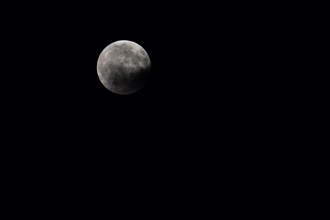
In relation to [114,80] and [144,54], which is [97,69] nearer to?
[114,80]

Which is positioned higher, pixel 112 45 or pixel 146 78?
pixel 112 45

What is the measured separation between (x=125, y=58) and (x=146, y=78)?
1.13 feet

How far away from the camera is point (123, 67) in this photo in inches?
137

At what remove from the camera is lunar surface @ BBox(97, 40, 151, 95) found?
138 inches

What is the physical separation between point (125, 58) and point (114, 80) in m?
0.27

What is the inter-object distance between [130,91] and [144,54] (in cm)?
46

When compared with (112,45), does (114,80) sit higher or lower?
lower

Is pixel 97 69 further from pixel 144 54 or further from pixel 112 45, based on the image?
pixel 144 54

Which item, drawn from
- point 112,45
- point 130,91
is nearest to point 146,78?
point 130,91

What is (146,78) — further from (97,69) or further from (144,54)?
(97,69)

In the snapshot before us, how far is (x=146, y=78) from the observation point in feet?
12.1

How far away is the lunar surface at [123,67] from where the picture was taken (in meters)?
3.51

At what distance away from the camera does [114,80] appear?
11.6ft

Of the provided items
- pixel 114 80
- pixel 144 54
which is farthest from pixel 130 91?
pixel 144 54
